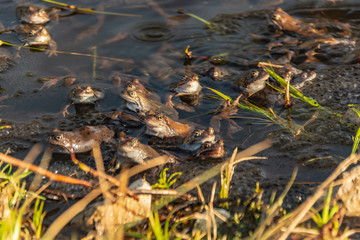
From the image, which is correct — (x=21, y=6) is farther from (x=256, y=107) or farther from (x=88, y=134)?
(x=256, y=107)

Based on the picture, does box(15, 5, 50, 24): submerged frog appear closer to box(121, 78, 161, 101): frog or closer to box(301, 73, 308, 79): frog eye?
box(121, 78, 161, 101): frog

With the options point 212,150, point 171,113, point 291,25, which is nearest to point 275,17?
point 291,25

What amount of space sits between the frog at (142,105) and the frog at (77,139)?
732 mm

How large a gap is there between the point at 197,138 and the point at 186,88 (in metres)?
1.32

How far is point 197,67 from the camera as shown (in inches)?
261

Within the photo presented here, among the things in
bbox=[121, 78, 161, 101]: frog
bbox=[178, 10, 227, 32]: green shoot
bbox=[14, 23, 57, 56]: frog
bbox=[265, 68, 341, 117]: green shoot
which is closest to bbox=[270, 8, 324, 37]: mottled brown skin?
bbox=[178, 10, 227, 32]: green shoot

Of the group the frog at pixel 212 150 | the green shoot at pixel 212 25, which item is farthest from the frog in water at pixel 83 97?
the green shoot at pixel 212 25

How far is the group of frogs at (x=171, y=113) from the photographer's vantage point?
4602 millimetres

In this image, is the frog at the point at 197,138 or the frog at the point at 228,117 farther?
the frog at the point at 228,117

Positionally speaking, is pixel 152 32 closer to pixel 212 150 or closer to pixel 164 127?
pixel 164 127

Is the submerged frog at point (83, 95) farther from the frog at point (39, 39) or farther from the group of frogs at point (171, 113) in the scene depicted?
the frog at point (39, 39)

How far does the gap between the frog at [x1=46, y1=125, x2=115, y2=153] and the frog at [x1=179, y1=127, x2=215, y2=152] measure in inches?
37.1

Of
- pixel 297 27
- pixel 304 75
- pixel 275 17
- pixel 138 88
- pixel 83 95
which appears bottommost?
pixel 83 95

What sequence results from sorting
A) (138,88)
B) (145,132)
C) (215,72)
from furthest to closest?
(215,72)
(138,88)
(145,132)
